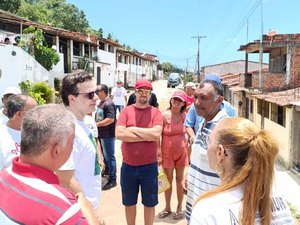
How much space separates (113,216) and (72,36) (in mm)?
20839

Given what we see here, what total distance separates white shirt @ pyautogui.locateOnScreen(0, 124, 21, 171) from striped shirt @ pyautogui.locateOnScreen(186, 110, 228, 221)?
144 cm

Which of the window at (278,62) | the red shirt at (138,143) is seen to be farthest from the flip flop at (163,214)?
the window at (278,62)

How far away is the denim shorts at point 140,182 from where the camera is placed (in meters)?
4.20

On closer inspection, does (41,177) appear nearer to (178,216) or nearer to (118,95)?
(178,216)

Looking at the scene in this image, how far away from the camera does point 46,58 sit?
18.5 m

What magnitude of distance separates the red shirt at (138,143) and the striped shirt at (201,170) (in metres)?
1.20

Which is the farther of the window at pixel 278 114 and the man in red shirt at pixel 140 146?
the window at pixel 278 114

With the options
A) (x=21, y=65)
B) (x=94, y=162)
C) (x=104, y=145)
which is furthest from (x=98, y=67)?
(x=94, y=162)

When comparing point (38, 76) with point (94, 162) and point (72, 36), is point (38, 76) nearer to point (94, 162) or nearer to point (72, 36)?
point (72, 36)

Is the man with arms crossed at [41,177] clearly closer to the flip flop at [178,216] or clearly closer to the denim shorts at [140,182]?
the denim shorts at [140,182]

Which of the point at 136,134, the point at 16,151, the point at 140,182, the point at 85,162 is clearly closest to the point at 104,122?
the point at 140,182

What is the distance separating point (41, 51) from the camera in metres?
18.1

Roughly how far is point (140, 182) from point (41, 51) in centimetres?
1523

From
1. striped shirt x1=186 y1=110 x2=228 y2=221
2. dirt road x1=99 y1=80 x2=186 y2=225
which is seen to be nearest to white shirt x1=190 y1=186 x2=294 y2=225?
striped shirt x1=186 y1=110 x2=228 y2=221
